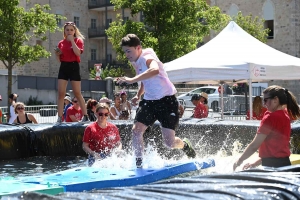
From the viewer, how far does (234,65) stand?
12586 millimetres

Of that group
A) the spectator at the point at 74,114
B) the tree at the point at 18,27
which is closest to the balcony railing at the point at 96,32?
the tree at the point at 18,27

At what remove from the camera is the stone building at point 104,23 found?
40219 millimetres

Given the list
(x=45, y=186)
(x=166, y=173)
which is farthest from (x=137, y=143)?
(x=45, y=186)

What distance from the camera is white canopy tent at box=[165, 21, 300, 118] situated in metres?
12.6

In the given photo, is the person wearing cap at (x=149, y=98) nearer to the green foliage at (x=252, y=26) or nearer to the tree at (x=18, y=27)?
the tree at (x=18, y=27)

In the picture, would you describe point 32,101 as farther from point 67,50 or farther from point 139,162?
point 139,162

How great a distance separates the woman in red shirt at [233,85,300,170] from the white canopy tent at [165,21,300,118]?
671cm

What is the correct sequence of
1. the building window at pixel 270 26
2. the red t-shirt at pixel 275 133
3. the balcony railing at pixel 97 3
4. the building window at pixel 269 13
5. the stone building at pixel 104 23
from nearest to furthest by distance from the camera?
the red t-shirt at pixel 275 133, the stone building at pixel 104 23, the building window at pixel 269 13, the building window at pixel 270 26, the balcony railing at pixel 97 3

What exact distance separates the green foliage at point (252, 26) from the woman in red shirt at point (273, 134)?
109 feet

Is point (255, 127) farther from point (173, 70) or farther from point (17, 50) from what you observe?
point (17, 50)

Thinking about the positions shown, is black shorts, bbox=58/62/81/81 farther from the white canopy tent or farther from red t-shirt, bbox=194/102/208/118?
red t-shirt, bbox=194/102/208/118

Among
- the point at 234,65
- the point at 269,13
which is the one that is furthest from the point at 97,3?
the point at 234,65

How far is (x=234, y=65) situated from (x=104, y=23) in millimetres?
41361

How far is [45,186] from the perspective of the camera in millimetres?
5621
